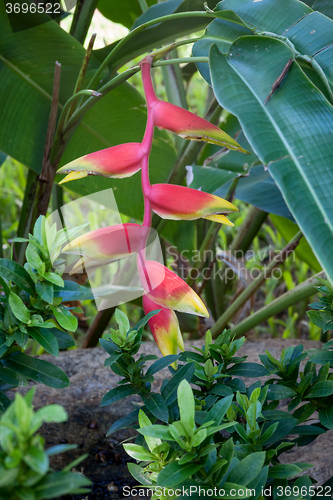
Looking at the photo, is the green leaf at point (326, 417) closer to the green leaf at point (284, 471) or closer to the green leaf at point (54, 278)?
the green leaf at point (284, 471)

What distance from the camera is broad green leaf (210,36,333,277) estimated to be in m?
0.28

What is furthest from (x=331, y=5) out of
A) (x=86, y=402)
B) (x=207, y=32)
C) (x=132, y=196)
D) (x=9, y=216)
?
(x=9, y=216)

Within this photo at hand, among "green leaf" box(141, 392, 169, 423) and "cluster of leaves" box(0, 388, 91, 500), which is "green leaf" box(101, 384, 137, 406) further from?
"cluster of leaves" box(0, 388, 91, 500)

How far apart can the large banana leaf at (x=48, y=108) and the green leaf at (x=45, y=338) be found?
46cm

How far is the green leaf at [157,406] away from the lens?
0.33 meters

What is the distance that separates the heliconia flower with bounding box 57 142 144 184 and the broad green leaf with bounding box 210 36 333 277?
0.29 feet

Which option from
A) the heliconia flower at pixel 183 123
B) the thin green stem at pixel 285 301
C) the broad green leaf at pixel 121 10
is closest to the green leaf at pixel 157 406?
the heliconia flower at pixel 183 123

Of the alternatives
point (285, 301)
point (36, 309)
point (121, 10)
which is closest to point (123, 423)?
point (36, 309)

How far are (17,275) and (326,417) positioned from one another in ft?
0.99

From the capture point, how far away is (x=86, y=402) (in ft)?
2.12

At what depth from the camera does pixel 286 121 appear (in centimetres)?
32

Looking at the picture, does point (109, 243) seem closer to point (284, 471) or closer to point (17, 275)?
point (17, 275)

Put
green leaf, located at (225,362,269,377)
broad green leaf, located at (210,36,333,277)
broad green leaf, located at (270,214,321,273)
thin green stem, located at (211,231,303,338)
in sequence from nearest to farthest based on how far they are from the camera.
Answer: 1. broad green leaf, located at (210,36,333,277)
2. green leaf, located at (225,362,269,377)
3. thin green stem, located at (211,231,303,338)
4. broad green leaf, located at (270,214,321,273)

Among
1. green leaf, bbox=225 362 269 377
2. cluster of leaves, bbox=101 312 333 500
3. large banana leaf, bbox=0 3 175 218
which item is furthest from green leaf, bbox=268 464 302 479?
large banana leaf, bbox=0 3 175 218
